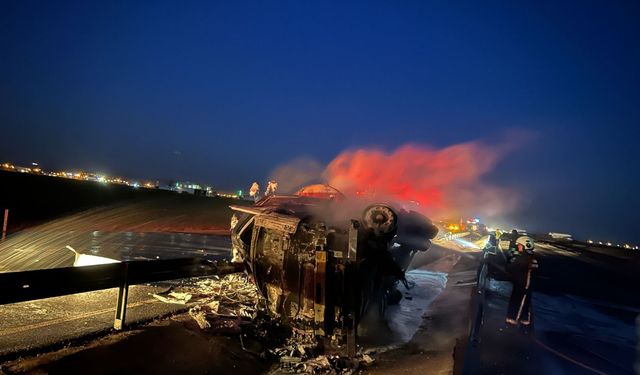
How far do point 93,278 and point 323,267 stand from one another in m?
3.13

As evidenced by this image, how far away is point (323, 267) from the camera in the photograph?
17.8ft

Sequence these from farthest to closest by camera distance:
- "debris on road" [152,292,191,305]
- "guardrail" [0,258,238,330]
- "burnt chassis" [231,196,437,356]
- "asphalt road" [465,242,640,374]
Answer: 1. "debris on road" [152,292,191,305]
2. "asphalt road" [465,242,640,374]
3. "burnt chassis" [231,196,437,356]
4. "guardrail" [0,258,238,330]

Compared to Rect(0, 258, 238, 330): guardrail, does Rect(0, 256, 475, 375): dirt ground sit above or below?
below

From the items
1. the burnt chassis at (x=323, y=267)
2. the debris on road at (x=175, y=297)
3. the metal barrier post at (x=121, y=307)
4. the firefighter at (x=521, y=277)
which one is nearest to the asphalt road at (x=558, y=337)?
the firefighter at (x=521, y=277)

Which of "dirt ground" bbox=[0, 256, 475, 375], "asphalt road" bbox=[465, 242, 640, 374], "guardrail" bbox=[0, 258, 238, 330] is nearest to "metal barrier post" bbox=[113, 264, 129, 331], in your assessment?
"guardrail" bbox=[0, 258, 238, 330]

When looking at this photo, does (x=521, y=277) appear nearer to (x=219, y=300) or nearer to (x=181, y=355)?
(x=219, y=300)

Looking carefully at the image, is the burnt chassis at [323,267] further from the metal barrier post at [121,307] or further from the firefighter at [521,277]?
the firefighter at [521,277]

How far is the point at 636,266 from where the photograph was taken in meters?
29.8

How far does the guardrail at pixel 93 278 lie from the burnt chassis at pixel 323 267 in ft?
3.97

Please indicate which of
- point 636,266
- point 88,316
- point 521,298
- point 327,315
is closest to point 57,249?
point 88,316

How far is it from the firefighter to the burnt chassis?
325 cm

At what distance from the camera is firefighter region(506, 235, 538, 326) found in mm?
7438

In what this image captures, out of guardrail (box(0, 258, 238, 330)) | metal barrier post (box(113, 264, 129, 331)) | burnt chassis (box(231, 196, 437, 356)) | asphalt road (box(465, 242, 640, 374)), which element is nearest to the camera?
guardrail (box(0, 258, 238, 330))

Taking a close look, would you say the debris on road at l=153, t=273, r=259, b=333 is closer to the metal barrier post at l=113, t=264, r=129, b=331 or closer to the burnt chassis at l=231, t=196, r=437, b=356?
the burnt chassis at l=231, t=196, r=437, b=356
